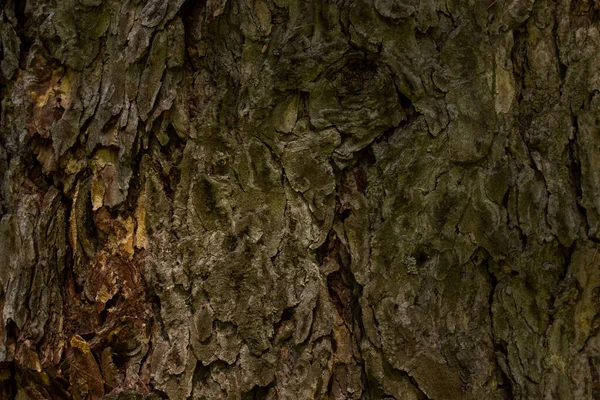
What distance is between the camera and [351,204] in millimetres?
1534

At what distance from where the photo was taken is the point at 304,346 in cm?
151

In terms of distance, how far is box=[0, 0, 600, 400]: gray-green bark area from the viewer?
1510mm

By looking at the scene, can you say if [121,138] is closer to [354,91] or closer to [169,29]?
[169,29]

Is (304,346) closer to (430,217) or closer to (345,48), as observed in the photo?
(430,217)

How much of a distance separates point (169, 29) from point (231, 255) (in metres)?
0.53

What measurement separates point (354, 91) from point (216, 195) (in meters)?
0.39

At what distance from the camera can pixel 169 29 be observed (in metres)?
1.55

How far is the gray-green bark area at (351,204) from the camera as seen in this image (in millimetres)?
1510

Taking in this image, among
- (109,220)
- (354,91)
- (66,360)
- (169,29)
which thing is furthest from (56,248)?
(354,91)

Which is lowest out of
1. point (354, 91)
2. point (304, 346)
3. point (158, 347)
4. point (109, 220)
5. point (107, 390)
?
point (107, 390)

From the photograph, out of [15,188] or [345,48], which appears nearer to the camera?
[345,48]

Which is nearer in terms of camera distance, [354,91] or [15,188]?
[354,91]

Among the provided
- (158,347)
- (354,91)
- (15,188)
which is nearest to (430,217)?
(354,91)

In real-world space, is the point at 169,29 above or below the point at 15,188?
above
